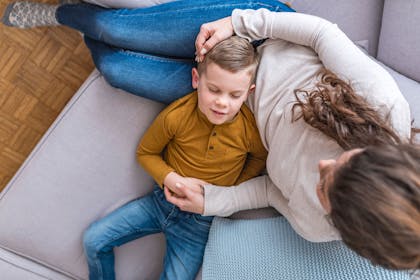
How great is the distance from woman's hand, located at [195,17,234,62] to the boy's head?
14 mm

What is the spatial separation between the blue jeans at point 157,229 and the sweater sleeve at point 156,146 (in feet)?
0.34

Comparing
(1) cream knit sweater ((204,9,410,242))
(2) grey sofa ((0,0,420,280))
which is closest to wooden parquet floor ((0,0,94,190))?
(2) grey sofa ((0,0,420,280))

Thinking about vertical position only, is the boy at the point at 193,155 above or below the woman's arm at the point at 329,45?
below

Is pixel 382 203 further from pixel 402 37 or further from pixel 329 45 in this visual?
pixel 402 37

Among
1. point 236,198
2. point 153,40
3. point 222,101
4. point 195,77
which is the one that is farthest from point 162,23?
point 236,198

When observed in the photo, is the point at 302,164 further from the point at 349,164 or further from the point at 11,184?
the point at 11,184

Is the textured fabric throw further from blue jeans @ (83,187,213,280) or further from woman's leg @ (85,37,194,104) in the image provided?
woman's leg @ (85,37,194,104)

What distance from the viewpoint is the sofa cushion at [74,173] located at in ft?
3.93

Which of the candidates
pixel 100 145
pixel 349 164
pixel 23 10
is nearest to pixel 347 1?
pixel 349 164

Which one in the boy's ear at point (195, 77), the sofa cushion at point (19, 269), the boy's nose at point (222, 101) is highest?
the boy's ear at point (195, 77)

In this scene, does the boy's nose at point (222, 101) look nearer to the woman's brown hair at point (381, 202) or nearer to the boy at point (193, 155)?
the boy at point (193, 155)

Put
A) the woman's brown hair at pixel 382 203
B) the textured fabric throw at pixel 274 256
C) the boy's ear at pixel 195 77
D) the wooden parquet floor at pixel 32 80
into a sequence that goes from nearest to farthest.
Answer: the woman's brown hair at pixel 382 203, the textured fabric throw at pixel 274 256, the boy's ear at pixel 195 77, the wooden parquet floor at pixel 32 80

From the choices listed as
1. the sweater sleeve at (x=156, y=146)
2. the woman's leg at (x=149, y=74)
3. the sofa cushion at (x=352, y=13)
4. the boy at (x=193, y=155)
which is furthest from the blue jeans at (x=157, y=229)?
the sofa cushion at (x=352, y=13)

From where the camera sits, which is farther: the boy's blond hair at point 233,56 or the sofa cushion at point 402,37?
the sofa cushion at point 402,37
